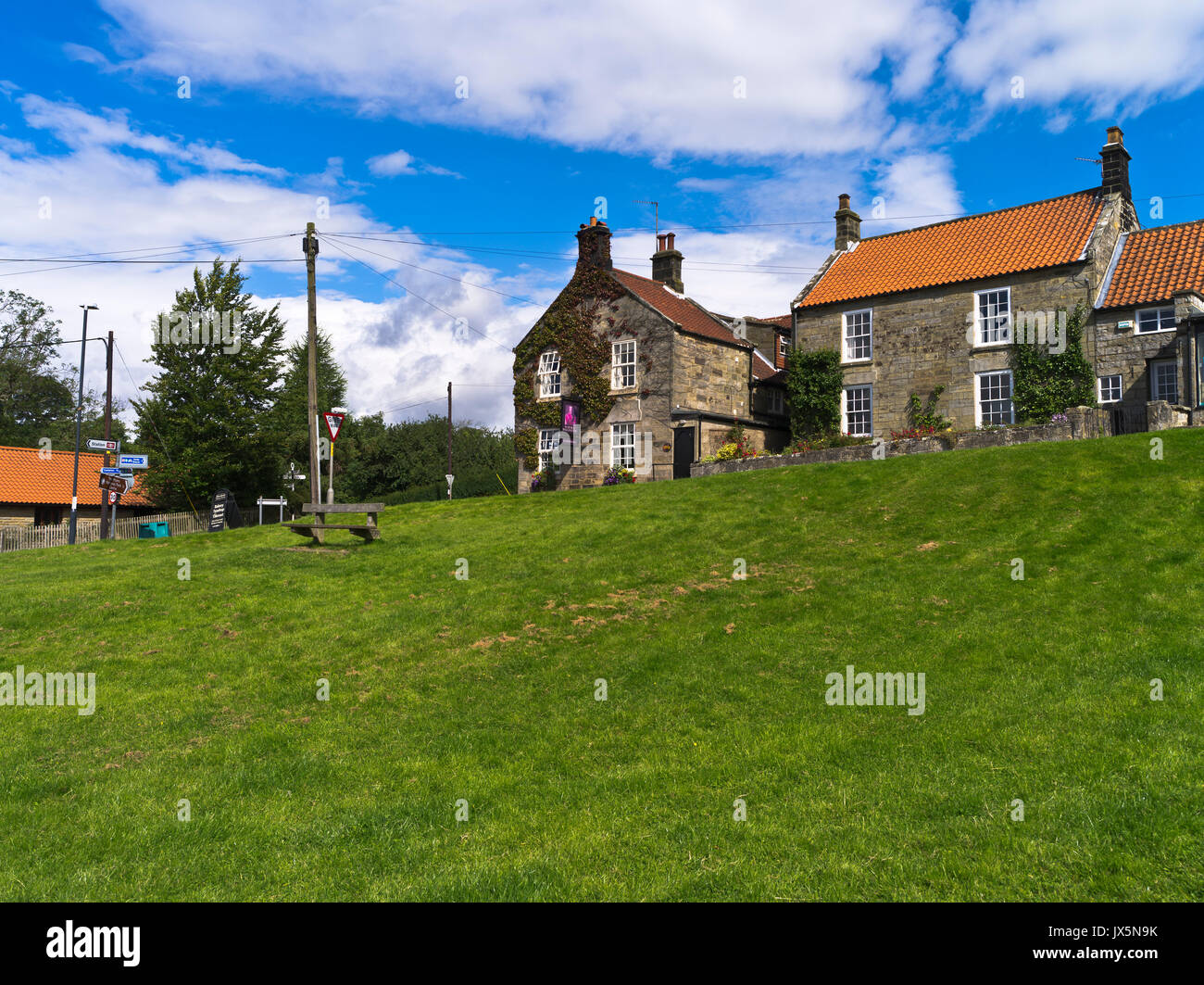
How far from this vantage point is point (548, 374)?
39656 millimetres

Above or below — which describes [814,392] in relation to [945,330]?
below

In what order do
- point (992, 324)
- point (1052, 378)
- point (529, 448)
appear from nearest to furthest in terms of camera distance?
point (1052, 378)
point (992, 324)
point (529, 448)

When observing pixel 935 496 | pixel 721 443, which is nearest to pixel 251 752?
pixel 935 496

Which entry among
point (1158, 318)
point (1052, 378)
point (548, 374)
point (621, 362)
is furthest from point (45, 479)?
point (1158, 318)

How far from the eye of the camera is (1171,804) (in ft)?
20.9

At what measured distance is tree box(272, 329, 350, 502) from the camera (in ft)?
154

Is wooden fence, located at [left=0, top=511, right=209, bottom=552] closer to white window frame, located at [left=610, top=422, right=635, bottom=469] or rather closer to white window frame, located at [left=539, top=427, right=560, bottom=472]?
white window frame, located at [left=539, top=427, right=560, bottom=472]

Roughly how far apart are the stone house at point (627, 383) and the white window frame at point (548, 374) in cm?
5

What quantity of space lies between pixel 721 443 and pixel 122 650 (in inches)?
1082

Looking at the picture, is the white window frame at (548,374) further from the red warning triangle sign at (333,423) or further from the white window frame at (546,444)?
the red warning triangle sign at (333,423)

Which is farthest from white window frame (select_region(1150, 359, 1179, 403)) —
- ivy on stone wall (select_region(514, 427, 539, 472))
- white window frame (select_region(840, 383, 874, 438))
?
ivy on stone wall (select_region(514, 427, 539, 472))

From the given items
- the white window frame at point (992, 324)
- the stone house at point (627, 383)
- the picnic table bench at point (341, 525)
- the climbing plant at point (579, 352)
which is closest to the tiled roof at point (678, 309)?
the stone house at point (627, 383)

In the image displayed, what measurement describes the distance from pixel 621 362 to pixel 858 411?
1075 centimetres

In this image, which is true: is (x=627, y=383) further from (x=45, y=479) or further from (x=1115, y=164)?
(x=45, y=479)
